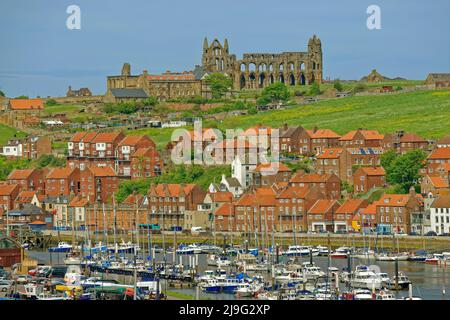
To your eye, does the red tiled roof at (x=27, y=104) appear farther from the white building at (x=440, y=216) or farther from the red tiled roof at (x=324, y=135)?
the white building at (x=440, y=216)

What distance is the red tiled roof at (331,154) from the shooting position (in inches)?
2467

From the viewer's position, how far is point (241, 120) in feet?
278

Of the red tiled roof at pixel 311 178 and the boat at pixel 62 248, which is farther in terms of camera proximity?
the red tiled roof at pixel 311 178

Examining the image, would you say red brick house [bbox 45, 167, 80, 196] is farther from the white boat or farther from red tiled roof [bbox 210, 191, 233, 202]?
the white boat

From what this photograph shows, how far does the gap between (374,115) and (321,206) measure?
2882 centimetres

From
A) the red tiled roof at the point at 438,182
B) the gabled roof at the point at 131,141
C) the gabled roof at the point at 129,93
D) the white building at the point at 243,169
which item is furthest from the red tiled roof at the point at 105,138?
the red tiled roof at the point at 438,182

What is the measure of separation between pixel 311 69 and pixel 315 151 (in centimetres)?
3316

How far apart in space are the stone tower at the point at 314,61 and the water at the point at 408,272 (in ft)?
160

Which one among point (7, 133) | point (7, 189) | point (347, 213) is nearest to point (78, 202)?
point (7, 189)

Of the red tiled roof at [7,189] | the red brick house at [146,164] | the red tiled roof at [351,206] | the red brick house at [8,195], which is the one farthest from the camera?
the red brick house at [146,164]

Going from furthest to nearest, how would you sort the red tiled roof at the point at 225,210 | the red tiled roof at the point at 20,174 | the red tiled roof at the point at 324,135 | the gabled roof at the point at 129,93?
the gabled roof at the point at 129,93, the red tiled roof at the point at 20,174, the red tiled roof at the point at 324,135, the red tiled roof at the point at 225,210

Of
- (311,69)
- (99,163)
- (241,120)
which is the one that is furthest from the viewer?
(311,69)
